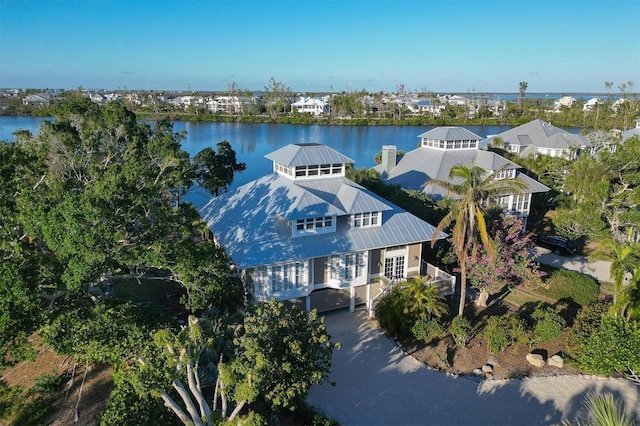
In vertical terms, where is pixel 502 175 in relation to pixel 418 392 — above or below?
above

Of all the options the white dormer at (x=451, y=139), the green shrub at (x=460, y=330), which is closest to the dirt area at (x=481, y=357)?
the green shrub at (x=460, y=330)

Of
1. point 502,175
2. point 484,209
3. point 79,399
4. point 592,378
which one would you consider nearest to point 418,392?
point 592,378

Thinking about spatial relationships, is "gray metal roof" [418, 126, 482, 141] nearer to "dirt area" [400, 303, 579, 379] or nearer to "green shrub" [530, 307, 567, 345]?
"green shrub" [530, 307, 567, 345]

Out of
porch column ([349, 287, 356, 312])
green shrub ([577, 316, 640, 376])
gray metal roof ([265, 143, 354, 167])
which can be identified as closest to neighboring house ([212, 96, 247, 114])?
gray metal roof ([265, 143, 354, 167])

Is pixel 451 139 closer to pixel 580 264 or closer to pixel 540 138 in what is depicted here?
pixel 580 264

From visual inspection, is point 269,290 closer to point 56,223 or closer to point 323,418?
point 323,418
